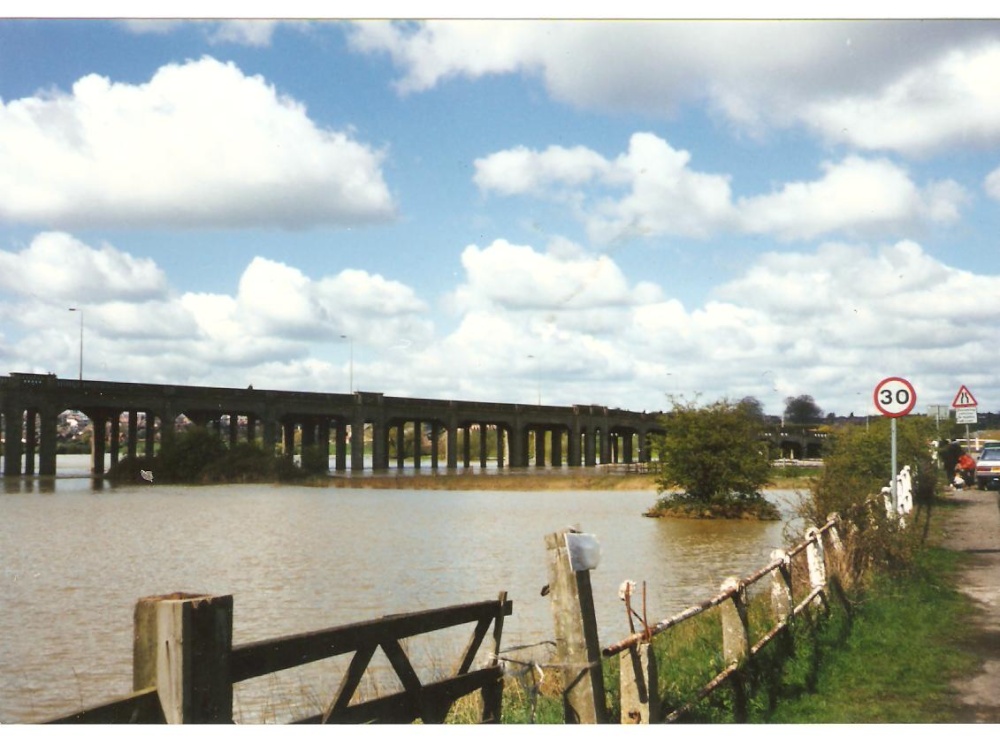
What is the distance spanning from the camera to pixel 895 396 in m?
18.8

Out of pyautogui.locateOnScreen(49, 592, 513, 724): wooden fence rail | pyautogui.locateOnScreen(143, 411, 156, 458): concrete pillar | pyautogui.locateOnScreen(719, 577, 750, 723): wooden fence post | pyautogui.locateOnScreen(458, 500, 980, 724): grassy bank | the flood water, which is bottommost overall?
the flood water

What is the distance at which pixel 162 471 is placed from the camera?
76750mm

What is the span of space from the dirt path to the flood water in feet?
11.7

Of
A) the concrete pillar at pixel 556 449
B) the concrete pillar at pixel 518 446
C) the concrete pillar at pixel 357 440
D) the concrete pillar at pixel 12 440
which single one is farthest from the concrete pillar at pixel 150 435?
the concrete pillar at pixel 556 449

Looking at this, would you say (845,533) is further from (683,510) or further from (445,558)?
(683,510)

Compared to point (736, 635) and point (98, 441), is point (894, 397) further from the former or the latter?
point (98, 441)

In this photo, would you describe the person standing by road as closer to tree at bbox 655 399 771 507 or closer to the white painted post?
tree at bbox 655 399 771 507

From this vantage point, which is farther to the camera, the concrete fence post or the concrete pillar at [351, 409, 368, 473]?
the concrete pillar at [351, 409, 368, 473]

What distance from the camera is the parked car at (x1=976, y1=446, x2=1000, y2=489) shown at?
40.6m

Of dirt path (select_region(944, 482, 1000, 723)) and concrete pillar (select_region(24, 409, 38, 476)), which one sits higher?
concrete pillar (select_region(24, 409, 38, 476))

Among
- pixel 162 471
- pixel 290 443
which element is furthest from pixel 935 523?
pixel 290 443

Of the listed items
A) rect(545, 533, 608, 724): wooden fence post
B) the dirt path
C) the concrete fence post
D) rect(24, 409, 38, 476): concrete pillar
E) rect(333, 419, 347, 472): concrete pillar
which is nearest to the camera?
rect(545, 533, 608, 724): wooden fence post

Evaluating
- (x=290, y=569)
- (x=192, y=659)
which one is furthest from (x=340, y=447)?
(x=192, y=659)

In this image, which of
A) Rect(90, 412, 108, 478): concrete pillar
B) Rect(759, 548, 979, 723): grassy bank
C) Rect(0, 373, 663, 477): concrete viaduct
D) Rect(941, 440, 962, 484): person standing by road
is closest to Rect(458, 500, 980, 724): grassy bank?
Rect(759, 548, 979, 723): grassy bank
